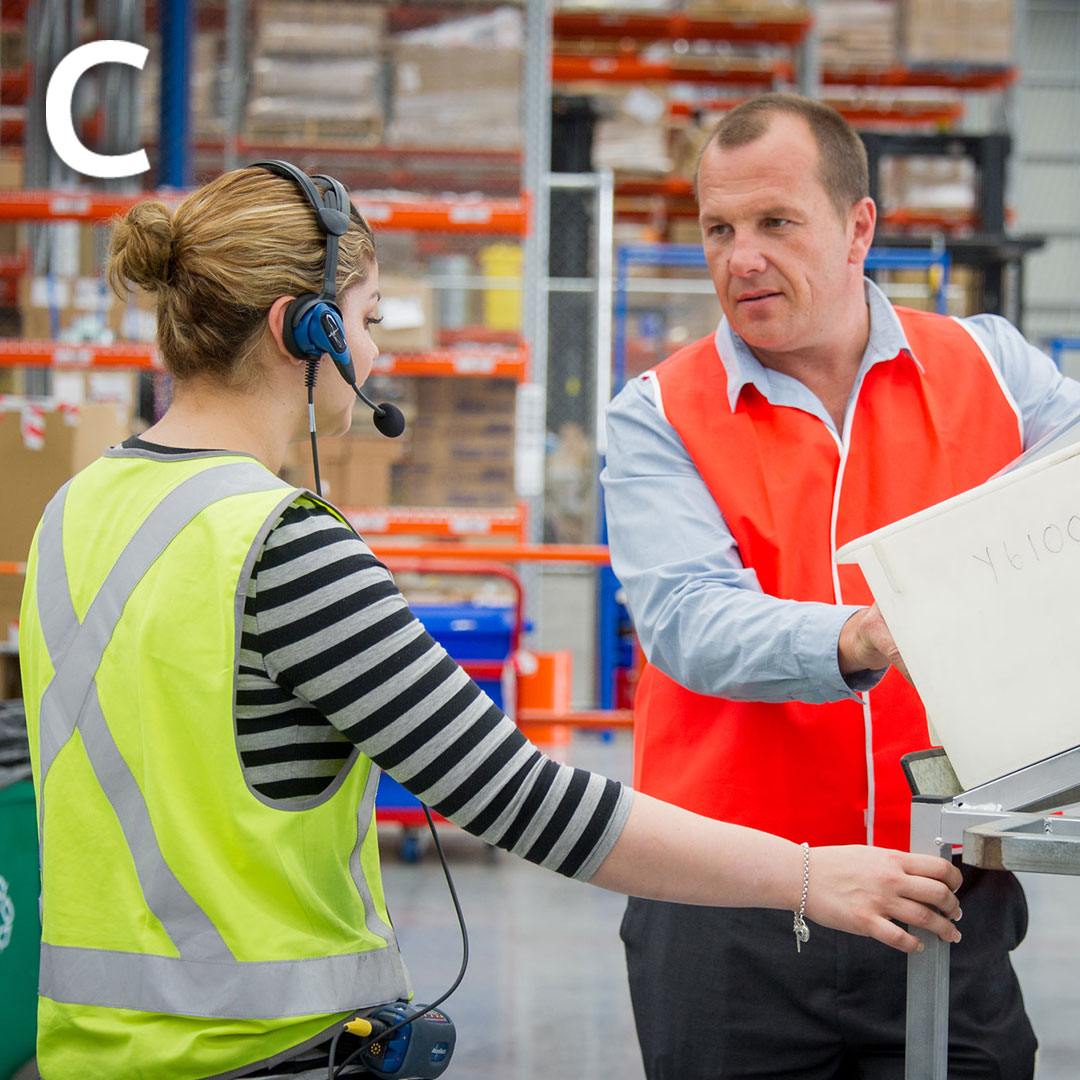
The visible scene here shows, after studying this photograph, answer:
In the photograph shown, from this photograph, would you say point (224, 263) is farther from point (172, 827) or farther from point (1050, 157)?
point (1050, 157)

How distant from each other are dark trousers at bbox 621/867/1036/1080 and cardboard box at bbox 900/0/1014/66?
9223 millimetres

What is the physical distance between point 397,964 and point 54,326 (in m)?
6.53

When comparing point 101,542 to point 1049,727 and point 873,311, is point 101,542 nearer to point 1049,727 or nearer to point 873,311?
point 1049,727

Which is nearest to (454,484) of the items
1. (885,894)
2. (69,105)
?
(69,105)

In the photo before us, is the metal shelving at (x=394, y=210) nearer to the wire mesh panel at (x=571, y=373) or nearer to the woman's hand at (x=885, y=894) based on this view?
the wire mesh panel at (x=571, y=373)

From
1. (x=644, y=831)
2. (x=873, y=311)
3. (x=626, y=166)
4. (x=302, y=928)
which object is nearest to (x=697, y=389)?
(x=873, y=311)

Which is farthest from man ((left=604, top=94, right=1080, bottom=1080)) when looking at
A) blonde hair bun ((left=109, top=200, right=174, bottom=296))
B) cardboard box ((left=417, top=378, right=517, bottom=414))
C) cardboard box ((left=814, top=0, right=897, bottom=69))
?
cardboard box ((left=814, top=0, right=897, bottom=69))

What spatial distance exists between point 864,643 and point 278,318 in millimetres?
682

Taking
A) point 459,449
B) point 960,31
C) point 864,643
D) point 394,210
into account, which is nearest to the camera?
point 864,643

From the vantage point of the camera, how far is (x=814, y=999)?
72.8 inches

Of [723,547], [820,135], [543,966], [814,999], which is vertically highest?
[820,135]

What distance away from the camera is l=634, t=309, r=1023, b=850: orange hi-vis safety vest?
1.87 m

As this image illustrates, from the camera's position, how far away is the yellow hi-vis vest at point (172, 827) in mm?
1250

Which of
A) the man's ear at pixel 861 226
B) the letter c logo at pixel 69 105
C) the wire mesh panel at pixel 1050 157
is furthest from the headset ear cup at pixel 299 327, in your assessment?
the wire mesh panel at pixel 1050 157
